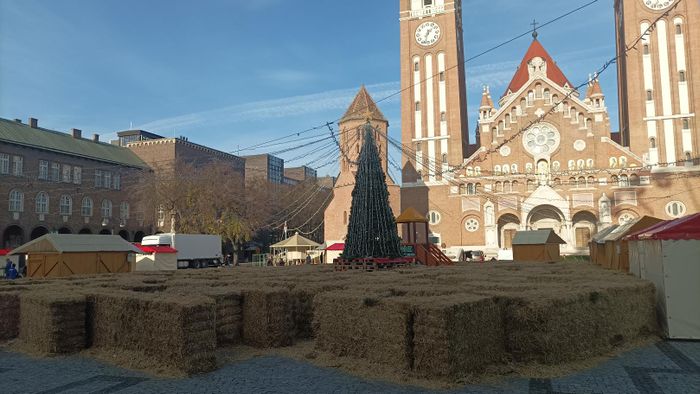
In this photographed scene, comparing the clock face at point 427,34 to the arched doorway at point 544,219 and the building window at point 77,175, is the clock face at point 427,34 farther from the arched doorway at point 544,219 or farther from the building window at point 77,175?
the building window at point 77,175

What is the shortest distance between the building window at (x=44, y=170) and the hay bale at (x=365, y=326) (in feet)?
167

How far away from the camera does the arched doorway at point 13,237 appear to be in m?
47.8

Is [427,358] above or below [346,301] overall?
below

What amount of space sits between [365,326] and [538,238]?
27475mm

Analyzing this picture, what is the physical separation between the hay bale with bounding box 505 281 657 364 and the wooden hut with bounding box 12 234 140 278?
19.9 meters

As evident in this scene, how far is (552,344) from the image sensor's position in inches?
302

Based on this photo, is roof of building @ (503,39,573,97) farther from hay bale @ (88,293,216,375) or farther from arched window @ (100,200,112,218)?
hay bale @ (88,293,216,375)

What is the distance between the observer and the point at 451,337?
22.3ft

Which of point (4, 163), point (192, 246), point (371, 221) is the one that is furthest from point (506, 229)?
point (4, 163)

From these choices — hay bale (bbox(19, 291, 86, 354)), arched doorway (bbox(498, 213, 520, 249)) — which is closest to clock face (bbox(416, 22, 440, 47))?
arched doorway (bbox(498, 213, 520, 249))

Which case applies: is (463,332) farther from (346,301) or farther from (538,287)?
(538,287)

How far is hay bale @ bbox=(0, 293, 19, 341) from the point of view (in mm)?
10656

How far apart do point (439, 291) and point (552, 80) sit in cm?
4819

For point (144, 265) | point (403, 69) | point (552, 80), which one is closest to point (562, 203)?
point (552, 80)
